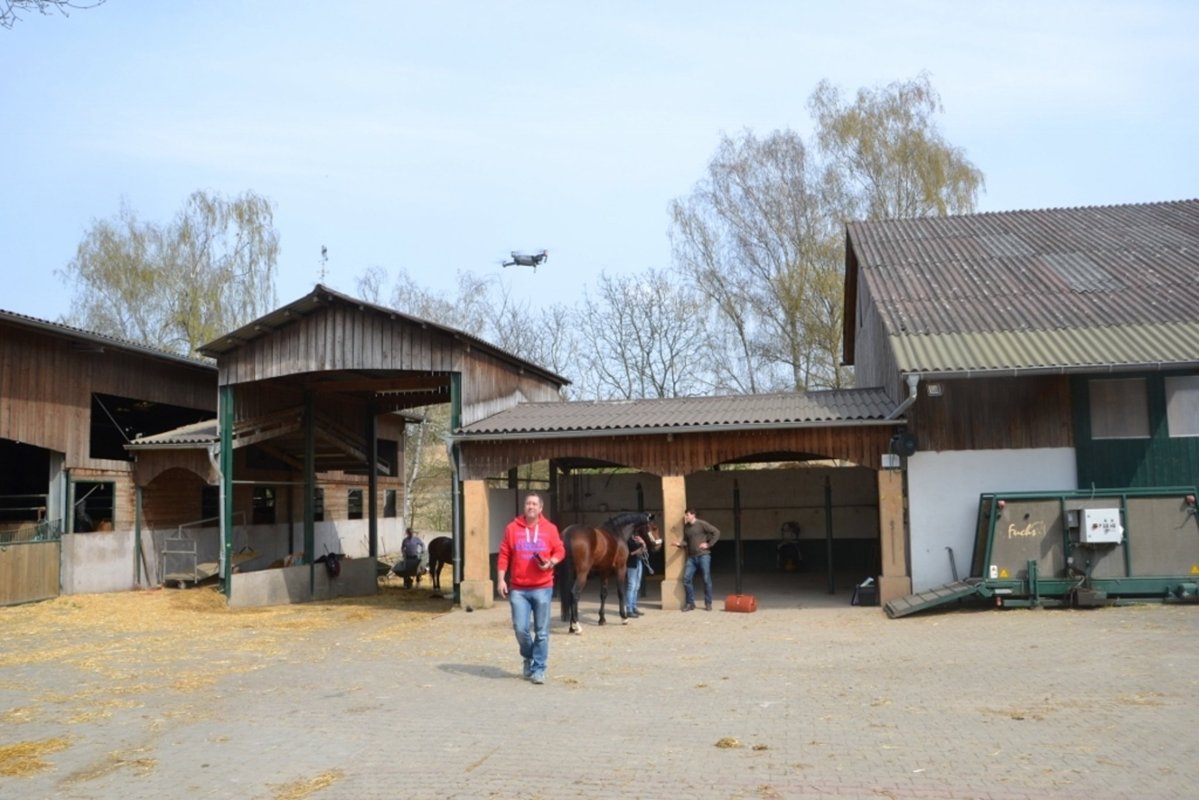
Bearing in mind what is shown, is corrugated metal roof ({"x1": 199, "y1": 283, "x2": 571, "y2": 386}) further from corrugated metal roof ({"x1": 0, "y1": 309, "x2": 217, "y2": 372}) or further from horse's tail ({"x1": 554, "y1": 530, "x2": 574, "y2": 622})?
horse's tail ({"x1": 554, "y1": 530, "x2": 574, "y2": 622})

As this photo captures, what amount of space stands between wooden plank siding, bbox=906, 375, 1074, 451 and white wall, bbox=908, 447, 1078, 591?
160 mm

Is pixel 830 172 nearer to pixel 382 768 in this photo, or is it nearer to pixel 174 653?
pixel 174 653

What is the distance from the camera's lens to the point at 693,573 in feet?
58.5

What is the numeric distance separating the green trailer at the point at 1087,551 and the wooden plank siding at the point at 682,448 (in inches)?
97.1

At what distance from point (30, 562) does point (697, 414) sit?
12.7m

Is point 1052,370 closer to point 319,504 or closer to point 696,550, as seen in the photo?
point 696,550

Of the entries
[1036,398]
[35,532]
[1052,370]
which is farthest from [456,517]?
[1052,370]

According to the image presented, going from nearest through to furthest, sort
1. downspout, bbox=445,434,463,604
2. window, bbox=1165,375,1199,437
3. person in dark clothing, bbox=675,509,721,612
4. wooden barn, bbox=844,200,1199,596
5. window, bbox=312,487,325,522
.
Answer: wooden barn, bbox=844,200,1199,596 < window, bbox=1165,375,1199,437 < person in dark clothing, bbox=675,509,721,612 < downspout, bbox=445,434,463,604 < window, bbox=312,487,325,522

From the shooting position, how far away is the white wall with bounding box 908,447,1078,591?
16984 mm

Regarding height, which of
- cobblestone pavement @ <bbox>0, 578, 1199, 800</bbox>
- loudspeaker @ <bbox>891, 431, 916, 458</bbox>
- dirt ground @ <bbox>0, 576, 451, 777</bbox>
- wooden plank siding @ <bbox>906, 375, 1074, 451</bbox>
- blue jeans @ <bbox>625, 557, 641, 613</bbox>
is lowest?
dirt ground @ <bbox>0, 576, 451, 777</bbox>

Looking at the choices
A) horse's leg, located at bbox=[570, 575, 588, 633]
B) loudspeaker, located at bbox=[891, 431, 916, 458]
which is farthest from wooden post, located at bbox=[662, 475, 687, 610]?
loudspeaker, located at bbox=[891, 431, 916, 458]

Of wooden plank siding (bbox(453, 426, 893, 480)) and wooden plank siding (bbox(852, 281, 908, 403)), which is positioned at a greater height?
wooden plank siding (bbox(852, 281, 908, 403))

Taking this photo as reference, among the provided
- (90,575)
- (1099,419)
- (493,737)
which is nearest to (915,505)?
(1099,419)

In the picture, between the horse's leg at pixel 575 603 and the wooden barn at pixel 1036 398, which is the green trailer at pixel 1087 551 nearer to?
the wooden barn at pixel 1036 398
